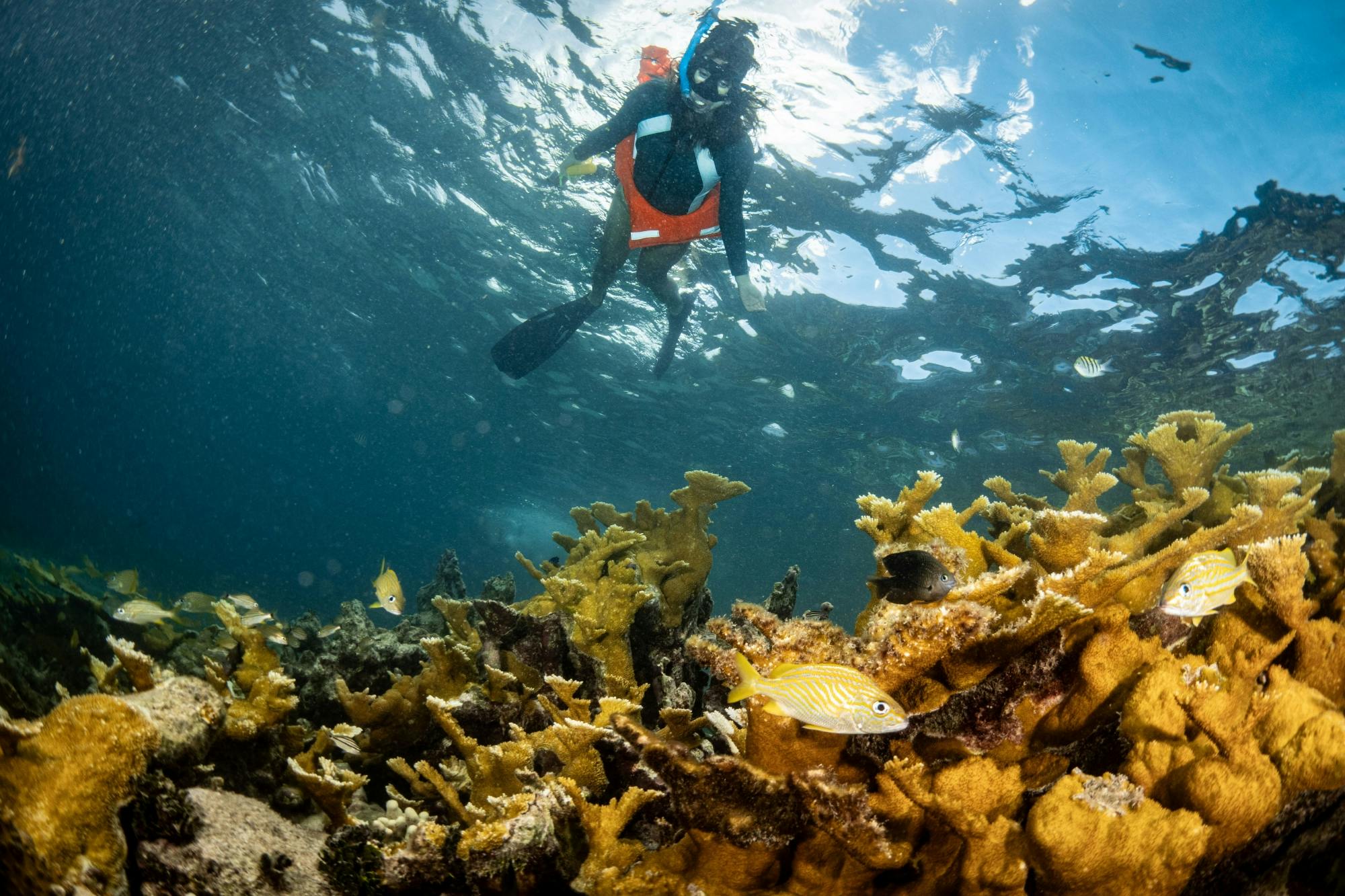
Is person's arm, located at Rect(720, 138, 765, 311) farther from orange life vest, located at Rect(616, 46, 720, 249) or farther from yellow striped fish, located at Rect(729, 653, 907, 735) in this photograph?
yellow striped fish, located at Rect(729, 653, 907, 735)

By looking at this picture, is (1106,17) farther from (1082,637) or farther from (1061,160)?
(1082,637)

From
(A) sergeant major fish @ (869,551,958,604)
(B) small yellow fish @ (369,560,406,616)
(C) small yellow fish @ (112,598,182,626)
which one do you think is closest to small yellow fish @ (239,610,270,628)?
(C) small yellow fish @ (112,598,182,626)

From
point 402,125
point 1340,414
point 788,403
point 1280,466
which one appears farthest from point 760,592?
point 1280,466

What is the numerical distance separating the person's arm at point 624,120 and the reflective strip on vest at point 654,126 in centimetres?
19

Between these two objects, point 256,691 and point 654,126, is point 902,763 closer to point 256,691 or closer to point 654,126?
point 256,691

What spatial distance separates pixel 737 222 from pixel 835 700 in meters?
7.33

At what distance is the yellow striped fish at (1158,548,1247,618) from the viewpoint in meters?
1.86

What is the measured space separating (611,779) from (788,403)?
21.5 m

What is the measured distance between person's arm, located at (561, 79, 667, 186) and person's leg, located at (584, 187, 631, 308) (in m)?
0.94

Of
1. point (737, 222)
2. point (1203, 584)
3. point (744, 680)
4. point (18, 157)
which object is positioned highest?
point (737, 222)

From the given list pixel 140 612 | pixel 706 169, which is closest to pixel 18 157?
pixel 140 612

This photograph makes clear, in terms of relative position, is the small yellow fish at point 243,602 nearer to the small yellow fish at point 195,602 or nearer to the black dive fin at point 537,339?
the small yellow fish at point 195,602

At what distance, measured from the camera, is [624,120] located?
7770 mm

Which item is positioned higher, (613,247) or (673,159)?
(673,159)
